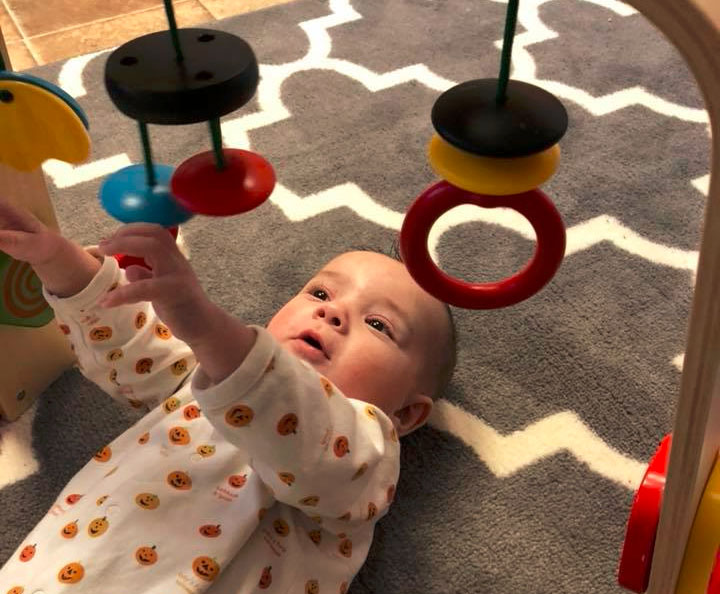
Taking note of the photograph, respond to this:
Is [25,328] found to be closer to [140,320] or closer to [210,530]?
[140,320]

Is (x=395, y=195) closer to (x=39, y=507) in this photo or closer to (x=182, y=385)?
(x=182, y=385)

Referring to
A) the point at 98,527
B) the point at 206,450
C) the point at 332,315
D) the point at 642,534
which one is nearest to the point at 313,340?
the point at 332,315

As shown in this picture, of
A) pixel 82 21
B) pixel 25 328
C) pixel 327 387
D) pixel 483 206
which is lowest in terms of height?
pixel 82 21

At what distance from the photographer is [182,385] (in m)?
0.82

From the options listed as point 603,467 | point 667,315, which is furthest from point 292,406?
point 667,315

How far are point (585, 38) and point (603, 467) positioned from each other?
91cm

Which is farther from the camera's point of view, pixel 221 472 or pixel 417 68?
pixel 417 68

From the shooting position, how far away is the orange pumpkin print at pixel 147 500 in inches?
27.6

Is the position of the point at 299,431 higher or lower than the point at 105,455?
higher

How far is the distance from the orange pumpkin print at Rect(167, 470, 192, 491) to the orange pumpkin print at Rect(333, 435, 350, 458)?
0.46ft

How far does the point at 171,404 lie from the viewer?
0.78 metres

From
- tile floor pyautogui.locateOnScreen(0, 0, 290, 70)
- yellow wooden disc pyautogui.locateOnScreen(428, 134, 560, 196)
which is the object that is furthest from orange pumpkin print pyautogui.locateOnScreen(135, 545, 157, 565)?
tile floor pyautogui.locateOnScreen(0, 0, 290, 70)

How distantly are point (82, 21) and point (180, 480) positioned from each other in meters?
1.24

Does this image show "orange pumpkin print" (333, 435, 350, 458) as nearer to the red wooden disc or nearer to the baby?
the baby
